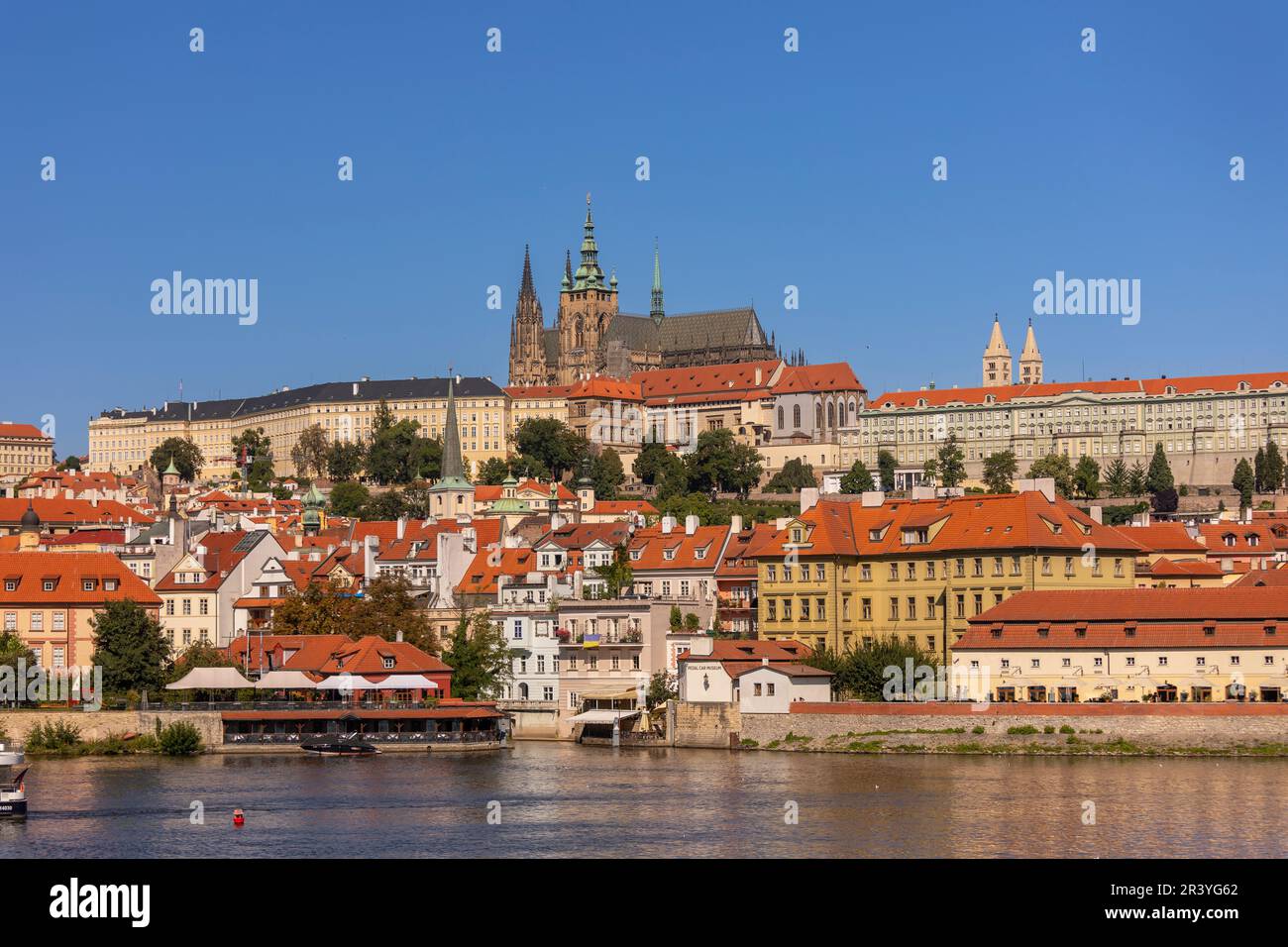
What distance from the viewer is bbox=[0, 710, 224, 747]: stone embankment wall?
198ft

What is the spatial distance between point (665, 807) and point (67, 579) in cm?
3547

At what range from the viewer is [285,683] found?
6397cm

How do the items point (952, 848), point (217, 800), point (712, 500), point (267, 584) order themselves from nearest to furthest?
point (952, 848)
point (217, 800)
point (267, 584)
point (712, 500)

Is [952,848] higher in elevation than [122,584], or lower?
lower

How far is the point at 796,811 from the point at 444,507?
86526 millimetres

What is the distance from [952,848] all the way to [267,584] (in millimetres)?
Result: 46777

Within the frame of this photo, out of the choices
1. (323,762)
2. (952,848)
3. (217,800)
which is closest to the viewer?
(952,848)

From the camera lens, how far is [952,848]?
117 ft

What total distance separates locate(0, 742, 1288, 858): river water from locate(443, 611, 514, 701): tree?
11.1m

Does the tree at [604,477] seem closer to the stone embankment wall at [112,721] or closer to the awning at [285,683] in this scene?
the awning at [285,683]

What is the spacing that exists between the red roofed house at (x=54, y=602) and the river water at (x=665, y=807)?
13991 mm
